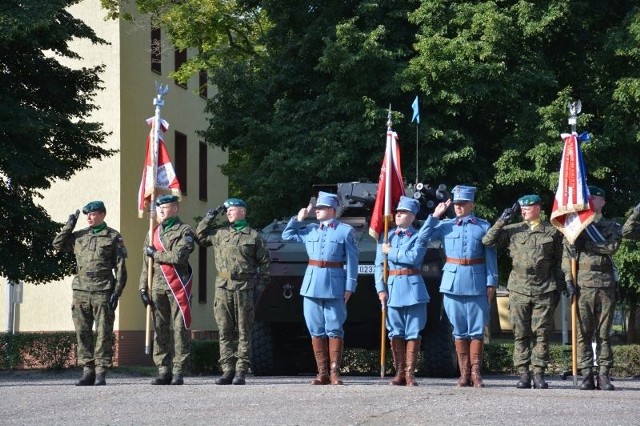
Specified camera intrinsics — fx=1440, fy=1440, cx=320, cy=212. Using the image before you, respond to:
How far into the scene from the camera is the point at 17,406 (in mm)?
11914

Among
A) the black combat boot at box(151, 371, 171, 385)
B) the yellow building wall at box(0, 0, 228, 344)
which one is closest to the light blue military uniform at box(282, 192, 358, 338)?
the black combat boot at box(151, 371, 171, 385)

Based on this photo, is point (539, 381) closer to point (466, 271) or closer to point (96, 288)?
point (466, 271)

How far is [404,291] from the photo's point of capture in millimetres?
13945

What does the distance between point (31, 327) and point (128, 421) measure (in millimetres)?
19601

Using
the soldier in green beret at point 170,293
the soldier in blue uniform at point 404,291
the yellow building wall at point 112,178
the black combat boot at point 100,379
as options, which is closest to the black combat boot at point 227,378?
the soldier in green beret at point 170,293

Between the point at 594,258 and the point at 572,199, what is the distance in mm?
746

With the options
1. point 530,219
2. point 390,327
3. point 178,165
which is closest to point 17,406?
point 390,327

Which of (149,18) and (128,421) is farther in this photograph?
(149,18)

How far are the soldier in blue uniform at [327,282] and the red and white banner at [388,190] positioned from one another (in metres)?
1.38

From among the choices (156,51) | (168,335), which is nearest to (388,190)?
(168,335)

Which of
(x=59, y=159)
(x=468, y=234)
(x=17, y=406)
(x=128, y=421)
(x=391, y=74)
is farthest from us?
(x=391, y=74)

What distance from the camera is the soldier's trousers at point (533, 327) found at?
13.8 meters

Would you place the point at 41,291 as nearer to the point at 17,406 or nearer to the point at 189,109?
the point at 189,109

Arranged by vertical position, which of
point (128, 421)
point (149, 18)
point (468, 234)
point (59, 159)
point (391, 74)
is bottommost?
point (128, 421)
